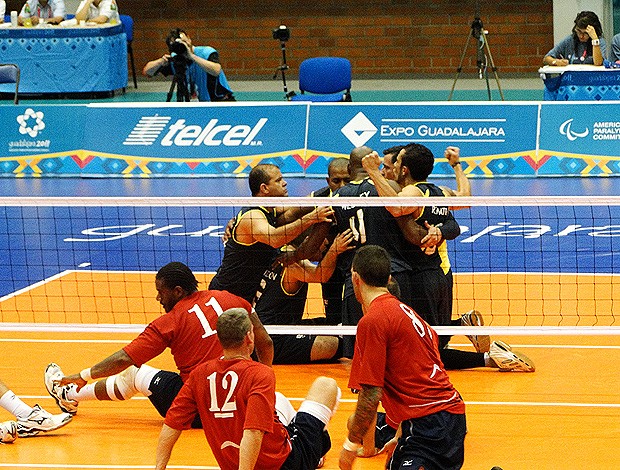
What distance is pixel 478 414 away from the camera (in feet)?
27.9

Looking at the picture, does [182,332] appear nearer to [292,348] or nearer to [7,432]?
[7,432]

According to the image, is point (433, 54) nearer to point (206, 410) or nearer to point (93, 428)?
point (93, 428)

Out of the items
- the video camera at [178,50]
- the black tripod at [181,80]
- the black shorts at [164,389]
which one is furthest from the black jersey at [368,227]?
the black tripod at [181,80]

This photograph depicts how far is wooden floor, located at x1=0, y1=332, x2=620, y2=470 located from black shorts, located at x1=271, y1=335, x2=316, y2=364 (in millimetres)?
97

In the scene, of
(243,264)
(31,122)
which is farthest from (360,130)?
(243,264)

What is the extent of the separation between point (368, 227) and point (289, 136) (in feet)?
31.4

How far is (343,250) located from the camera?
9445 mm

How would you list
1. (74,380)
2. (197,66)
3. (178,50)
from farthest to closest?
(197,66), (178,50), (74,380)

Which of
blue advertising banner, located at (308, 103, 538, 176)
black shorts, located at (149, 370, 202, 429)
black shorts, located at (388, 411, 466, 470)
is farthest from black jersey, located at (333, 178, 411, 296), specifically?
blue advertising banner, located at (308, 103, 538, 176)

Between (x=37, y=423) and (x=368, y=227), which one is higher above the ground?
(x=368, y=227)

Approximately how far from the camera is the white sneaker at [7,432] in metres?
8.03

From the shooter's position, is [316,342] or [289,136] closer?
A: [316,342]

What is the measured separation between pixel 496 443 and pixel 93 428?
9.81 feet

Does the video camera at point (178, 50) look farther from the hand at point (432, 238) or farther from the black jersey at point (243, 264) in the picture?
the hand at point (432, 238)
